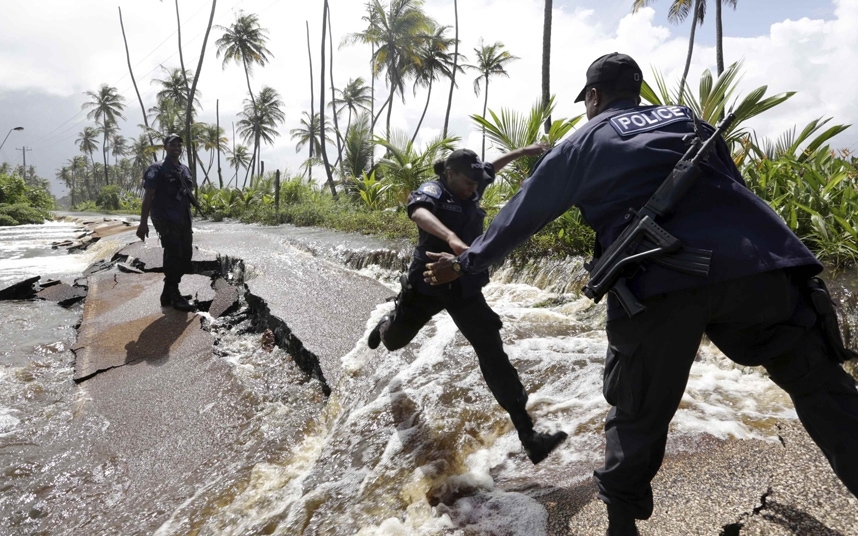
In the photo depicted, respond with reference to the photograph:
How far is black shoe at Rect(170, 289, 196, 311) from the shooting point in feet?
18.2

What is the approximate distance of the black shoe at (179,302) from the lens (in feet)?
18.2

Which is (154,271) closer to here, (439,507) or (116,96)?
(439,507)

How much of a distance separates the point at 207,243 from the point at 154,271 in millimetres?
3077

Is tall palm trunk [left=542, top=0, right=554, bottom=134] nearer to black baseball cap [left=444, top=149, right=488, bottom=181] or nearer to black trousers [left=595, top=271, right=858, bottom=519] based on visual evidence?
black baseball cap [left=444, top=149, right=488, bottom=181]

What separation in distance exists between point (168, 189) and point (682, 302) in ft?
17.0

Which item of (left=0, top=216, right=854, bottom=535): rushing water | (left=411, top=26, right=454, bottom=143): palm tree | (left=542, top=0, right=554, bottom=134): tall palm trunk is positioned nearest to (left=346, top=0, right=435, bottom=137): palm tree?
(left=411, top=26, right=454, bottom=143): palm tree

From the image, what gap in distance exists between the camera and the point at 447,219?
2.75 metres

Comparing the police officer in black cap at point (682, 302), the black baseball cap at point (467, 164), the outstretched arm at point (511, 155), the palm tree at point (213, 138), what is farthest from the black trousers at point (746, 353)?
the palm tree at point (213, 138)

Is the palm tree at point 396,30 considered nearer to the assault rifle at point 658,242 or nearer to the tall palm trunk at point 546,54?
the tall palm trunk at point 546,54

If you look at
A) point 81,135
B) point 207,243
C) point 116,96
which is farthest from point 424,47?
point 81,135

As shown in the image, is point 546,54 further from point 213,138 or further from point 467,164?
point 213,138

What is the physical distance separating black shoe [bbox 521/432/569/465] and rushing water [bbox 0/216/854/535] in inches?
3.7

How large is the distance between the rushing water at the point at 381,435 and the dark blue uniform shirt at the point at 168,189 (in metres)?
1.53

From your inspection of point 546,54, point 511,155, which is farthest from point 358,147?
point 511,155
